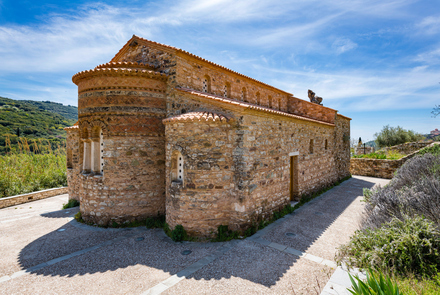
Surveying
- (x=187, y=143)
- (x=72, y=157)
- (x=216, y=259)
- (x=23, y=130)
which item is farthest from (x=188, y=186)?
(x=23, y=130)

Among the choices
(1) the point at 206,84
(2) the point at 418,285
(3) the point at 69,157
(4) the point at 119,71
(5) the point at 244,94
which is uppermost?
(5) the point at 244,94

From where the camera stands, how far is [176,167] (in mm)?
6879

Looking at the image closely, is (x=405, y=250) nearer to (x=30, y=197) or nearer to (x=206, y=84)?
(x=206, y=84)

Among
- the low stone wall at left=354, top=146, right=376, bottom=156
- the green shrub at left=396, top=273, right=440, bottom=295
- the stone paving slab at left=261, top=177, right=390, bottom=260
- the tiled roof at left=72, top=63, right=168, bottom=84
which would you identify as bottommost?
the stone paving slab at left=261, top=177, right=390, bottom=260

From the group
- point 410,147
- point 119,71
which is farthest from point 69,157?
point 410,147

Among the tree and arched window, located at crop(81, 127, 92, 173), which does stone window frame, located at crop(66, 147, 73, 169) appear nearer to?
arched window, located at crop(81, 127, 92, 173)

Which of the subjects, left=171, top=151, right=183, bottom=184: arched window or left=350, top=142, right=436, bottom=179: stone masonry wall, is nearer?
left=171, top=151, right=183, bottom=184: arched window

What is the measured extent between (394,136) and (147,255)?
33884mm

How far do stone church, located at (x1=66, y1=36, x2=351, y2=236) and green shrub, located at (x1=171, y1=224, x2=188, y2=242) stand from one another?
182mm

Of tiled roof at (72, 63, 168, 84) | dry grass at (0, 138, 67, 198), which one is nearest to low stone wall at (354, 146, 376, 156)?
tiled roof at (72, 63, 168, 84)

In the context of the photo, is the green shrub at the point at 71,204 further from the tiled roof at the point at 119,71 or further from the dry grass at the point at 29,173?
the tiled roof at the point at 119,71

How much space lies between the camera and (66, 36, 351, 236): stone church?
644 cm

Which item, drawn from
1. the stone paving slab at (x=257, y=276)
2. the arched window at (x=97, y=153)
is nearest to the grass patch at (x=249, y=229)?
the stone paving slab at (x=257, y=276)

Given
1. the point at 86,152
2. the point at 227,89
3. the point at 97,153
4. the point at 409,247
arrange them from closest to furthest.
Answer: the point at 409,247
the point at 97,153
the point at 86,152
the point at 227,89
